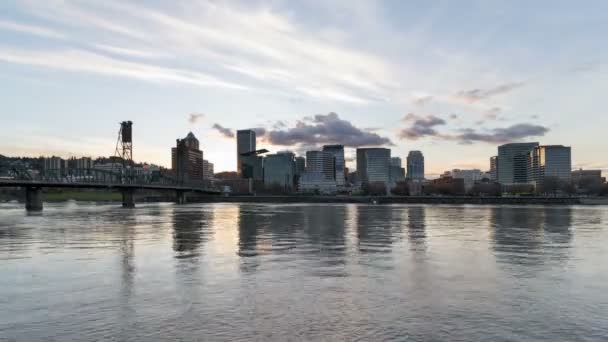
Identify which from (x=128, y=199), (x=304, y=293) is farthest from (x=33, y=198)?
(x=304, y=293)

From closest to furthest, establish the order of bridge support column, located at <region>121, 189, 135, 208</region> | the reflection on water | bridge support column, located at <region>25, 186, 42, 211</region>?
the reflection on water → bridge support column, located at <region>25, 186, 42, 211</region> → bridge support column, located at <region>121, 189, 135, 208</region>

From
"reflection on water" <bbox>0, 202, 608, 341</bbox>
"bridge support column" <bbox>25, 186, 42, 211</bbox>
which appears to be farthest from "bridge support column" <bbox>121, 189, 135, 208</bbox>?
"reflection on water" <bbox>0, 202, 608, 341</bbox>

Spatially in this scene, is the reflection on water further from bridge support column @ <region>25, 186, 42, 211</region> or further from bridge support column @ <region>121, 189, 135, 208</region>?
bridge support column @ <region>121, 189, 135, 208</region>

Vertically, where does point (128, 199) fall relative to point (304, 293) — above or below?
above

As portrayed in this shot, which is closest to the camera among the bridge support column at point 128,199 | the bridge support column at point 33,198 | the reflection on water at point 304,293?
the reflection on water at point 304,293

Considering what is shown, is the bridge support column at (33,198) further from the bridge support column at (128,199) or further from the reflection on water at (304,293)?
the reflection on water at (304,293)

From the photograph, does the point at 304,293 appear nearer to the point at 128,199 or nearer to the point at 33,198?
the point at 33,198

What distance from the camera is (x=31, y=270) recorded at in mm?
22688

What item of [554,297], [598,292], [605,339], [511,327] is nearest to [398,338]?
[511,327]

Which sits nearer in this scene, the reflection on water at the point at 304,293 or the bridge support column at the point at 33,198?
the reflection on water at the point at 304,293

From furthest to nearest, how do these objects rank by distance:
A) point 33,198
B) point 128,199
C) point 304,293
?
point 128,199 → point 33,198 → point 304,293

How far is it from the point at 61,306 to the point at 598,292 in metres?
18.5

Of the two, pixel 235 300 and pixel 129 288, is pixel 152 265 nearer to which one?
pixel 129 288

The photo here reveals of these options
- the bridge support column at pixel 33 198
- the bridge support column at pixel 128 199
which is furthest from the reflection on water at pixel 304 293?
the bridge support column at pixel 128 199
